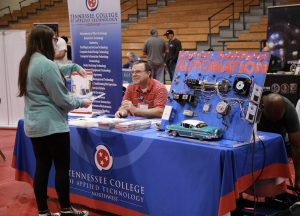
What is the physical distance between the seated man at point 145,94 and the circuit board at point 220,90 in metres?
0.57

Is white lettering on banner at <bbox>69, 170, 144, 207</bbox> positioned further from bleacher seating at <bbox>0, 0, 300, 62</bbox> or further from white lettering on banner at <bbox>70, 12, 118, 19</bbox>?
bleacher seating at <bbox>0, 0, 300, 62</bbox>

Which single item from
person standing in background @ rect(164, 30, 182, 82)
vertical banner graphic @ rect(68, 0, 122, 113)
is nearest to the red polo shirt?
vertical banner graphic @ rect(68, 0, 122, 113)

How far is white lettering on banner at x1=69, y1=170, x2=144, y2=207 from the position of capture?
2.04 m

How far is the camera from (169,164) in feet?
6.10

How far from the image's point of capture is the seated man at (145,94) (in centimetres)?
269

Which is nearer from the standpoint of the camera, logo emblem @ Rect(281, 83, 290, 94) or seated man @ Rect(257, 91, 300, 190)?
seated man @ Rect(257, 91, 300, 190)

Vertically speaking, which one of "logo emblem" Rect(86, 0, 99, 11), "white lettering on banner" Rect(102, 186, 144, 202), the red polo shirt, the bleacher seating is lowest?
"white lettering on banner" Rect(102, 186, 144, 202)

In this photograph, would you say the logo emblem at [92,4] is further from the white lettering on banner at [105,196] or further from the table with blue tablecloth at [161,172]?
the white lettering on banner at [105,196]

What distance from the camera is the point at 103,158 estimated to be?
220cm

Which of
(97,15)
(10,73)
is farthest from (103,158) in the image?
(10,73)

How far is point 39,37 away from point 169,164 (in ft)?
3.57

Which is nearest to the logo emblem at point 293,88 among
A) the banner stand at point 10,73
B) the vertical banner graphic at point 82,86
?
the vertical banner graphic at point 82,86

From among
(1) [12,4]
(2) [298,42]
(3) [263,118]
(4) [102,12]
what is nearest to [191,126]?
(3) [263,118]

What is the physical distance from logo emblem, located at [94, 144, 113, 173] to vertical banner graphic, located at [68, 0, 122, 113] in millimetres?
958
